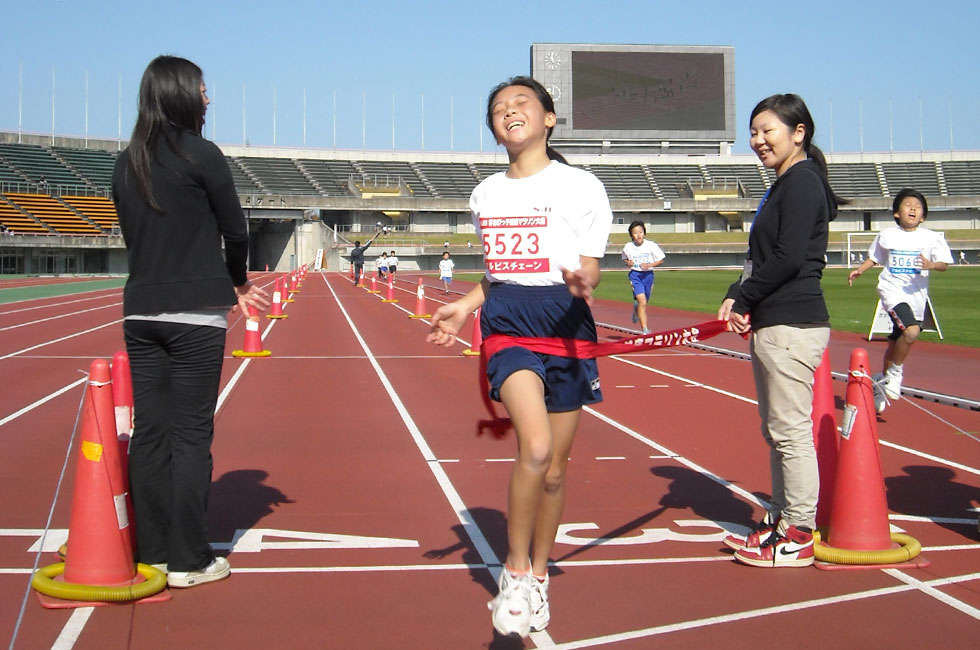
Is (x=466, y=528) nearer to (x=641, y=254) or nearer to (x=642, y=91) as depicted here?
(x=641, y=254)

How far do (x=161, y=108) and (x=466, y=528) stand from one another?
2.69 meters

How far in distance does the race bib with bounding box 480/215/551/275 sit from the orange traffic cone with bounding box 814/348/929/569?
1.96 m

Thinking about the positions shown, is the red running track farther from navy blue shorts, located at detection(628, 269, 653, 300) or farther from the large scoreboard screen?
the large scoreboard screen

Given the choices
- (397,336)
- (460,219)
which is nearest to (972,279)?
(397,336)

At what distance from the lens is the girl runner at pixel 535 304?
4066mm

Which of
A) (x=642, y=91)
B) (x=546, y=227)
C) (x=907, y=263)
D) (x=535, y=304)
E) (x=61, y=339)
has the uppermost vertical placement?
(x=642, y=91)

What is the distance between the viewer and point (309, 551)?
529cm

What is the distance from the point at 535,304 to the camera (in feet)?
13.9

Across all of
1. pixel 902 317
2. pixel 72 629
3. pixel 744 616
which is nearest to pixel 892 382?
pixel 902 317

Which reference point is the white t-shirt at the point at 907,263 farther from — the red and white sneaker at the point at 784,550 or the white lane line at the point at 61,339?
the white lane line at the point at 61,339

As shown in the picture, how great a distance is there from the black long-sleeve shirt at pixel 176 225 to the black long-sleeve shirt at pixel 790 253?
2491mm

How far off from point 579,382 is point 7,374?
10.8m

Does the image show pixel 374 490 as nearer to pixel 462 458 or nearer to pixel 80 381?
pixel 462 458

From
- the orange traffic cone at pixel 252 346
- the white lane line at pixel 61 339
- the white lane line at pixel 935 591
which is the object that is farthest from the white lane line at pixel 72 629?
the white lane line at pixel 61 339
